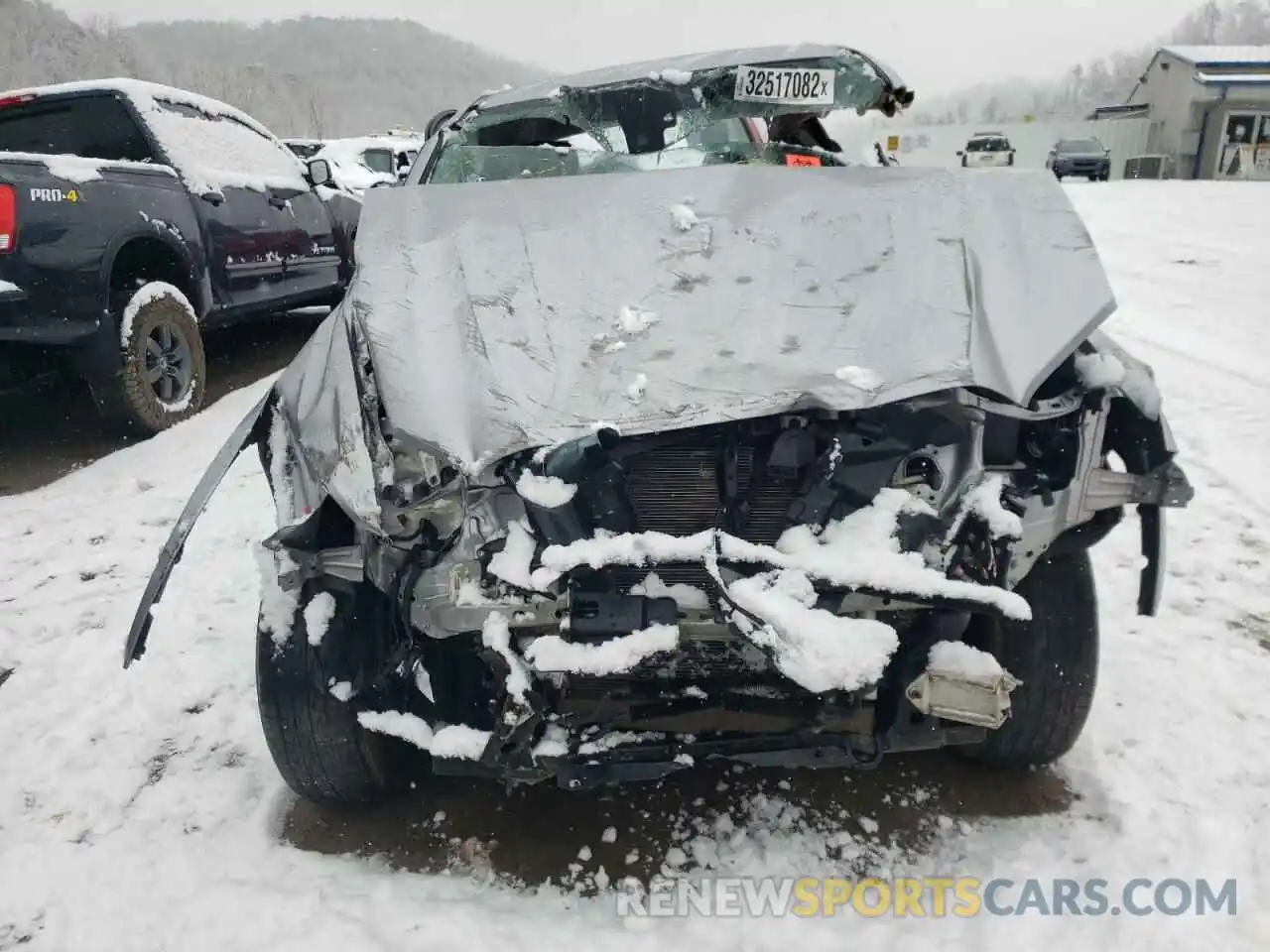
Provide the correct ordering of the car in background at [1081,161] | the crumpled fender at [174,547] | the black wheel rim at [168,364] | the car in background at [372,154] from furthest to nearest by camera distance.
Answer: the car in background at [1081,161] → the car in background at [372,154] → the black wheel rim at [168,364] → the crumpled fender at [174,547]

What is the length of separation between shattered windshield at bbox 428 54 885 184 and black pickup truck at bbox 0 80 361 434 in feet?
6.62

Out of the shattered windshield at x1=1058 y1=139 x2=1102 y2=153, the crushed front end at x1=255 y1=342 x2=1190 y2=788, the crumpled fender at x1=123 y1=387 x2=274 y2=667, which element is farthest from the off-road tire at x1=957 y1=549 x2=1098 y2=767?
the shattered windshield at x1=1058 y1=139 x2=1102 y2=153

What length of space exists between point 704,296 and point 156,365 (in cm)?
432

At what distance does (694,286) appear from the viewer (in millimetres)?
2053

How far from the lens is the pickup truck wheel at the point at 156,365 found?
188 inches

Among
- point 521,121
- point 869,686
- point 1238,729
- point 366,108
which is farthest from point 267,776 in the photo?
point 366,108

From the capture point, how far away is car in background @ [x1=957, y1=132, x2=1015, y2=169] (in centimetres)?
2241

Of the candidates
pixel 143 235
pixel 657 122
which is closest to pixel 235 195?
pixel 143 235

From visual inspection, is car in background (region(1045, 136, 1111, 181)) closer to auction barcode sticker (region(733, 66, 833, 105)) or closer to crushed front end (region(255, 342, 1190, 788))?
auction barcode sticker (region(733, 66, 833, 105))

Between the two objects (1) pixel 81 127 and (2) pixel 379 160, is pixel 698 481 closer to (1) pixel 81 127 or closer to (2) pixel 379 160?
(1) pixel 81 127

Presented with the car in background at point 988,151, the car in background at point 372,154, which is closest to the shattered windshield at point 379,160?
the car in background at point 372,154

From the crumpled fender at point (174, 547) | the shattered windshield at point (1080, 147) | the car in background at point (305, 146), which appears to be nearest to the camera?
the crumpled fender at point (174, 547)

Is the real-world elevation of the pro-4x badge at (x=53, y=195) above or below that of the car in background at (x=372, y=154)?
below

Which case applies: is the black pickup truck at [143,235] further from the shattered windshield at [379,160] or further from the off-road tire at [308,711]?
the shattered windshield at [379,160]
